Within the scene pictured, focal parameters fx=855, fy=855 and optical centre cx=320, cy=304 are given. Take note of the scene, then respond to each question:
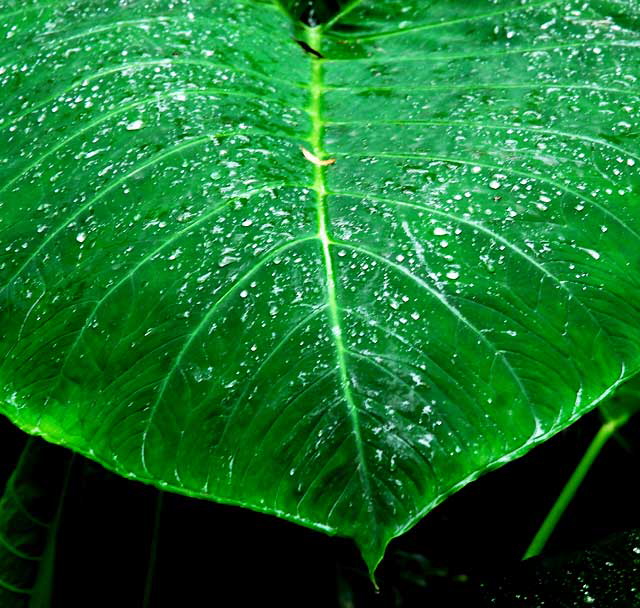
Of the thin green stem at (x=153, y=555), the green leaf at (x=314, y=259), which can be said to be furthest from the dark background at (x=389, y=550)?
the green leaf at (x=314, y=259)

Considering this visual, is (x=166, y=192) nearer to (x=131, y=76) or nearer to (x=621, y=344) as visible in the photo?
(x=131, y=76)

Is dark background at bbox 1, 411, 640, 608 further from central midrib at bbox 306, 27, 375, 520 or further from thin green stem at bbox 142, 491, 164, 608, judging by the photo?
central midrib at bbox 306, 27, 375, 520

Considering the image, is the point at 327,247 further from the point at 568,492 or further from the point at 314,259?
the point at 568,492

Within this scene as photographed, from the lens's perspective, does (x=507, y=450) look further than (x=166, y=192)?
No

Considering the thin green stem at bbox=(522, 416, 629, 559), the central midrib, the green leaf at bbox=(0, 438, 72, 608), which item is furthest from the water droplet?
the thin green stem at bbox=(522, 416, 629, 559)

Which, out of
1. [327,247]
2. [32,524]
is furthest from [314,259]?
[32,524]

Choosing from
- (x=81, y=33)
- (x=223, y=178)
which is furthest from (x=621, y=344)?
(x=81, y=33)
